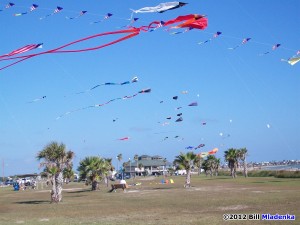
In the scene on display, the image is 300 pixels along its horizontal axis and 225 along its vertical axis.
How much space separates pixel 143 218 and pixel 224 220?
520 centimetres

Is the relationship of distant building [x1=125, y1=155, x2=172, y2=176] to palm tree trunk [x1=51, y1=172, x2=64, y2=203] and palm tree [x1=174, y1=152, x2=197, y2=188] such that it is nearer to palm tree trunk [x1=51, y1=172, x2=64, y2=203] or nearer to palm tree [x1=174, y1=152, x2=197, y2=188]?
palm tree [x1=174, y1=152, x2=197, y2=188]

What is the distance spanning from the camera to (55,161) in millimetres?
42344

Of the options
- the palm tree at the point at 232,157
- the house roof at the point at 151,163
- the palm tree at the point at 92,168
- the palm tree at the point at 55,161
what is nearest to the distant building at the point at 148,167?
the house roof at the point at 151,163

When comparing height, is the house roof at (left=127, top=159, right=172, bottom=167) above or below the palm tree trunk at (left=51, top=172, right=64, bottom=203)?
above

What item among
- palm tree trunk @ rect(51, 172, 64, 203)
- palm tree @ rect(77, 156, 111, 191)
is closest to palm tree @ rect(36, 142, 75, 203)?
palm tree trunk @ rect(51, 172, 64, 203)

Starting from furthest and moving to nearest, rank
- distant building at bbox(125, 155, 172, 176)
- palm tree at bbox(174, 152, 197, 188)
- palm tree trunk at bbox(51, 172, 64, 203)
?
1. distant building at bbox(125, 155, 172, 176)
2. palm tree at bbox(174, 152, 197, 188)
3. palm tree trunk at bbox(51, 172, 64, 203)

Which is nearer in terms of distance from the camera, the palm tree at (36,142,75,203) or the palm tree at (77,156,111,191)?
the palm tree at (36,142,75,203)

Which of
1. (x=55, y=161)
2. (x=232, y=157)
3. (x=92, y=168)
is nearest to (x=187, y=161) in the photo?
(x=92, y=168)

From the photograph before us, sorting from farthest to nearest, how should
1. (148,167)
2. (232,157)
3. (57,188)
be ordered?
(148,167), (232,157), (57,188)

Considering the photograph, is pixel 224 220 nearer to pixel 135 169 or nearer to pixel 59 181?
pixel 59 181

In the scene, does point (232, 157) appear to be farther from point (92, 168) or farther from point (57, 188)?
point (57, 188)

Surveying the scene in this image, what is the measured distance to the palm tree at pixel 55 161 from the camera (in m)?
41.5

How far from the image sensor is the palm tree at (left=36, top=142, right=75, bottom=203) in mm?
41500

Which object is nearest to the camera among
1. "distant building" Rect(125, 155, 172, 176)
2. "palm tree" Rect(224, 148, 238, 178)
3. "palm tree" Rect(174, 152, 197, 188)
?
"palm tree" Rect(174, 152, 197, 188)
